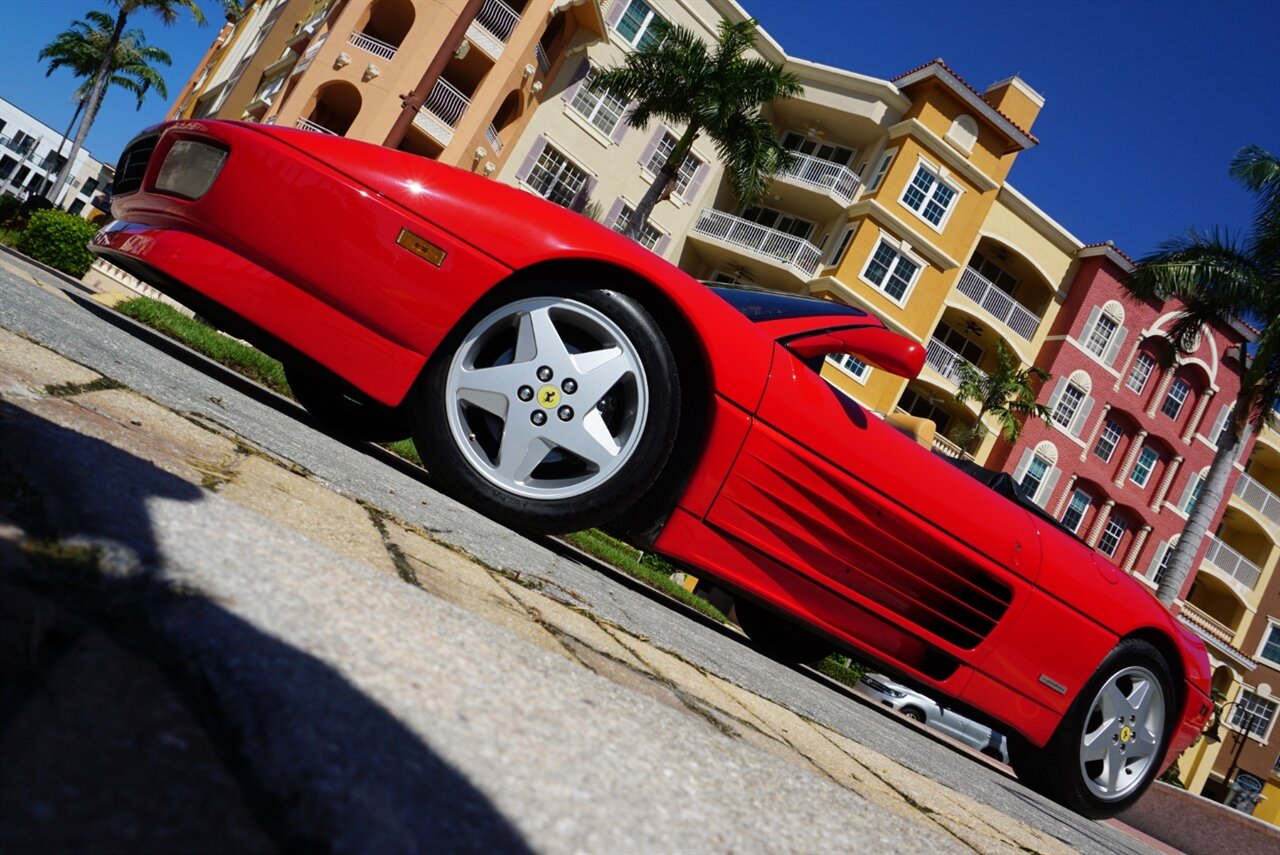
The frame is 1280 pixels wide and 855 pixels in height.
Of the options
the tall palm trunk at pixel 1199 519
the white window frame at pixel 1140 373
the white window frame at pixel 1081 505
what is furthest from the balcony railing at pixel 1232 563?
the tall palm trunk at pixel 1199 519

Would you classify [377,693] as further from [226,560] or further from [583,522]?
[583,522]

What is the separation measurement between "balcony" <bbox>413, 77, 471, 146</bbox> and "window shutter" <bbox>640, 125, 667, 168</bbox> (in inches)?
229

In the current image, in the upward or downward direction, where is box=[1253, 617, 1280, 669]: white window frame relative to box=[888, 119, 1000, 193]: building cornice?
downward

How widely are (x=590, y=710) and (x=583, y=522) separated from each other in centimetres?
157

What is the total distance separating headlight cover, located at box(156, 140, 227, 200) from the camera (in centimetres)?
280

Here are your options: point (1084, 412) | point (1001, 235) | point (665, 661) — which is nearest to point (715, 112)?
point (1001, 235)

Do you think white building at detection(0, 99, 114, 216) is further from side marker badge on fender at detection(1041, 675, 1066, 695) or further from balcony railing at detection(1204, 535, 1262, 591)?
side marker badge on fender at detection(1041, 675, 1066, 695)

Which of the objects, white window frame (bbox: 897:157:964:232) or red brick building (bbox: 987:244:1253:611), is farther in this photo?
red brick building (bbox: 987:244:1253:611)

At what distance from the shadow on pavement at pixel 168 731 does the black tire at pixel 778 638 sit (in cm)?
407

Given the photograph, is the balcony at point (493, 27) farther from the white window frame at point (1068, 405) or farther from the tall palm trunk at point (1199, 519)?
the white window frame at point (1068, 405)

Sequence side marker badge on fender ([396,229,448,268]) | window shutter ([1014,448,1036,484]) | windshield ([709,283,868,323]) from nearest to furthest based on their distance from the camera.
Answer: side marker badge on fender ([396,229,448,268]) < windshield ([709,283,868,323]) < window shutter ([1014,448,1036,484])

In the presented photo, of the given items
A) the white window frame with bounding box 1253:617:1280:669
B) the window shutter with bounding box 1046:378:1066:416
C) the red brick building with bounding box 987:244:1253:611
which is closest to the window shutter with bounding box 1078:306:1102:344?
the red brick building with bounding box 987:244:1253:611

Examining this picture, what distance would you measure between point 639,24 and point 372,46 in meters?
8.09

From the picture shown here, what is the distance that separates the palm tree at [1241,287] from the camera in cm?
1686
